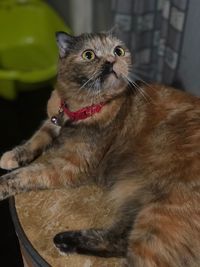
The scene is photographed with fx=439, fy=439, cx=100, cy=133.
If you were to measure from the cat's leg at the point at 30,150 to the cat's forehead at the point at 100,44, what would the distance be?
28 cm

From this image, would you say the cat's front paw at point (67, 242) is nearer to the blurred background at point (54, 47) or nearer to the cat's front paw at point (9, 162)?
the cat's front paw at point (9, 162)

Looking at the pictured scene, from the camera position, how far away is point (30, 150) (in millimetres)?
1287

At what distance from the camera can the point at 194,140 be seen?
110cm

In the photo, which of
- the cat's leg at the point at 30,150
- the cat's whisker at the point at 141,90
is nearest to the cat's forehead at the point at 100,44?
the cat's whisker at the point at 141,90

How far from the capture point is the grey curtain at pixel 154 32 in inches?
64.1

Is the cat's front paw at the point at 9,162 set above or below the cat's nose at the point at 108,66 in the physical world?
below

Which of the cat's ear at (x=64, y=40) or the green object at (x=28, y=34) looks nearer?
the cat's ear at (x=64, y=40)

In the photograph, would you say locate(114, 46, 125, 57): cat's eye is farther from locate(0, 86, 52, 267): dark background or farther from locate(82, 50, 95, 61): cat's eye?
locate(0, 86, 52, 267): dark background

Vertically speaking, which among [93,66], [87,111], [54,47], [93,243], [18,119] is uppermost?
[93,66]

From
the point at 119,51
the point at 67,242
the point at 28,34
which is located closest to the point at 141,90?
the point at 119,51

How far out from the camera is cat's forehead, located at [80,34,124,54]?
116 centimetres

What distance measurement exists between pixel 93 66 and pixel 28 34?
4.60 ft

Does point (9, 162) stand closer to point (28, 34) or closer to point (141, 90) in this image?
point (141, 90)

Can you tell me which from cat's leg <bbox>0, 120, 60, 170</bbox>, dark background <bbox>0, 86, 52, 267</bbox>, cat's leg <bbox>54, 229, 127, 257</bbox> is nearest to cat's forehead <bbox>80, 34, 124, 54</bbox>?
cat's leg <bbox>0, 120, 60, 170</bbox>
